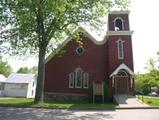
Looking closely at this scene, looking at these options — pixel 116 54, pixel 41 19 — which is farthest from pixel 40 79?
pixel 116 54

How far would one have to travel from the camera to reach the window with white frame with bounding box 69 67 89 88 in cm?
2998

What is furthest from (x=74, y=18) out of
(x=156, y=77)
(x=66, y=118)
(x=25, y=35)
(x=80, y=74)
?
(x=156, y=77)

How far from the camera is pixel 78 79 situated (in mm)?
30172

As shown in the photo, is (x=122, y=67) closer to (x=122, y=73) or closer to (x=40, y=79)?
(x=122, y=73)

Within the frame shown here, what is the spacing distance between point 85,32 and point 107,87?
770cm

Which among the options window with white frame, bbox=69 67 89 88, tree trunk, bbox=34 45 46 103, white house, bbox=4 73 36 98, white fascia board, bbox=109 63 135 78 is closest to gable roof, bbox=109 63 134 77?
white fascia board, bbox=109 63 135 78

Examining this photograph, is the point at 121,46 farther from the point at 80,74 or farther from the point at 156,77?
the point at 156,77

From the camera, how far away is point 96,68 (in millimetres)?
Result: 30047

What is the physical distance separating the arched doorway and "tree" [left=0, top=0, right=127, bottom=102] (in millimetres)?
8337

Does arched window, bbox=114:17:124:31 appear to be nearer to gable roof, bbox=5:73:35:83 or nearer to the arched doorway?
the arched doorway

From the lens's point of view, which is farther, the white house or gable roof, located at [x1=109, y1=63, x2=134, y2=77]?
the white house

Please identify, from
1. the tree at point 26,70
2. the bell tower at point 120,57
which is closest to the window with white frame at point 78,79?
the bell tower at point 120,57

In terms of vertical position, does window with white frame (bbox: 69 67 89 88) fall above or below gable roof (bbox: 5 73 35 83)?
below

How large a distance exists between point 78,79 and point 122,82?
539cm
